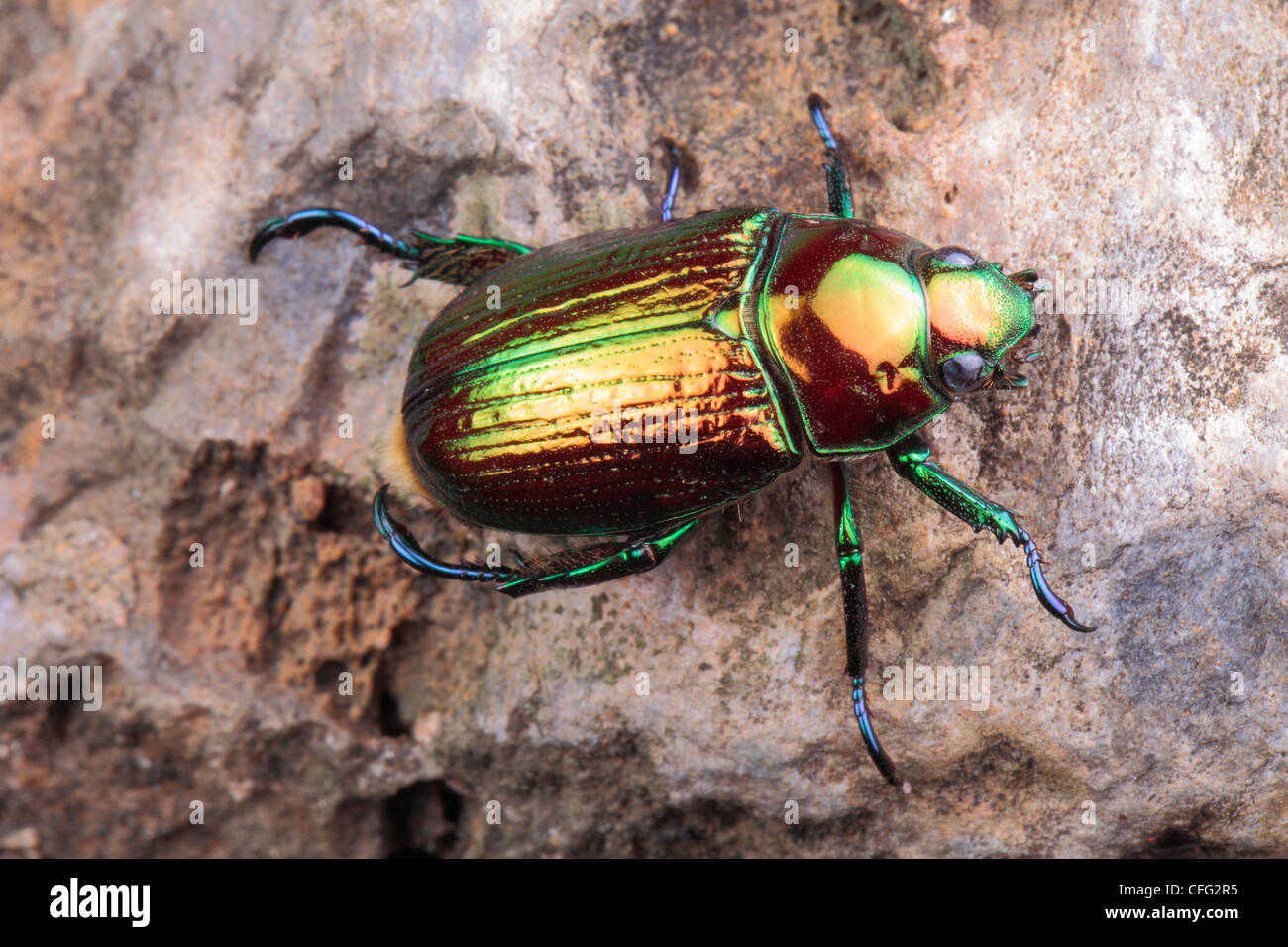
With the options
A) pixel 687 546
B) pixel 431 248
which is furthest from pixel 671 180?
pixel 687 546

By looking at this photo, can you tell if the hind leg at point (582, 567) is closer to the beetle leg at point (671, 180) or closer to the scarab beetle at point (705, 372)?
the scarab beetle at point (705, 372)

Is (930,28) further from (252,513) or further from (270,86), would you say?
(252,513)

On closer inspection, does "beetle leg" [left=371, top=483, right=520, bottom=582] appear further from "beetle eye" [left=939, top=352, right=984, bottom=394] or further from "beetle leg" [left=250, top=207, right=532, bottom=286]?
"beetle eye" [left=939, top=352, right=984, bottom=394]

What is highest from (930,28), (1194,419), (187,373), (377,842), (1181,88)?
(930,28)

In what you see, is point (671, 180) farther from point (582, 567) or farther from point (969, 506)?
point (969, 506)

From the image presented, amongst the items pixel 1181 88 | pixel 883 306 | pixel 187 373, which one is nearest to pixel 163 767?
pixel 187 373

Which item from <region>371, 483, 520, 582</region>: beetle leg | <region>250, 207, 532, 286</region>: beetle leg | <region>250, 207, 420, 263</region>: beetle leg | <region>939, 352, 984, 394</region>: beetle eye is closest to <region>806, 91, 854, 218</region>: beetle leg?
<region>939, 352, 984, 394</region>: beetle eye

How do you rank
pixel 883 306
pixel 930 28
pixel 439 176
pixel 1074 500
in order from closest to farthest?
pixel 883 306
pixel 1074 500
pixel 930 28
pixel 439 176
